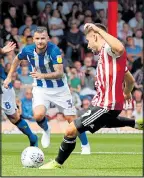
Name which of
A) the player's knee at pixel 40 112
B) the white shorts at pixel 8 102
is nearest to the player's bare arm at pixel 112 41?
the player's knee at pixel 40 112

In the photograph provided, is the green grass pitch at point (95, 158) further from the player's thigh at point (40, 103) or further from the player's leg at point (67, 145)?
the player's thigh at point (40, 103)

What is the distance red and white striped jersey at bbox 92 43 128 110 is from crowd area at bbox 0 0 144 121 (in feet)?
30.9

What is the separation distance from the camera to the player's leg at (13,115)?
42.8 ft

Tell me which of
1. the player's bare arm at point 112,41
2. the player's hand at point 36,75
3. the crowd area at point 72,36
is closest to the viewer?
the player's bare arm at point 112,41

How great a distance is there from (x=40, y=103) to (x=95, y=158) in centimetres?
154

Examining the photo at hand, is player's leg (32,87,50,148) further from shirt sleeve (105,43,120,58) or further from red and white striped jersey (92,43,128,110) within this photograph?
shirt sleeve (105,43,120,58)

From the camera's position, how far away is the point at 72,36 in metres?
22.7

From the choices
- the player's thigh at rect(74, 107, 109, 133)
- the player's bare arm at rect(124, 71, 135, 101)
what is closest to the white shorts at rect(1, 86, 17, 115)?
the player's bare arm at rect(124, 71, 135, 101)

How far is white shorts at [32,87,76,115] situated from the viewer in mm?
13000

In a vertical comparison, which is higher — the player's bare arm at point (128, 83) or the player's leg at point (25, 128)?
the player's bare arm at point (128, 83)

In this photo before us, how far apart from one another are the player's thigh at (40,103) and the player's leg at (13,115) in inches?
13.3

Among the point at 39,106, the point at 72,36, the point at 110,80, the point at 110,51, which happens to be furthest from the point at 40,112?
the point at 72,36

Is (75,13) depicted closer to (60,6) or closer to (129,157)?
(60,6)

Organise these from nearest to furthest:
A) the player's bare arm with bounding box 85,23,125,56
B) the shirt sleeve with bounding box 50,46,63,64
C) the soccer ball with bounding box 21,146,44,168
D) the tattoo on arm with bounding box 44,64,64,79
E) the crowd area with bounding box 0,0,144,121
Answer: the player's bare arm with bounding box 85,23,125,56 < the soccer ball with bounding box 21,146,44,168 < the tattoo on arm with bounding box 44,64,64,79 < the shirt sleeve with bounding box 50,46,63,64 < the crowd area with bounding box 0,0,144,121
